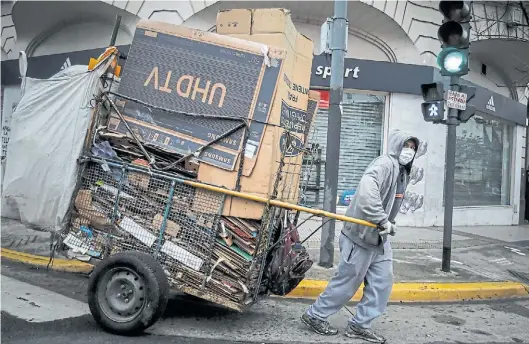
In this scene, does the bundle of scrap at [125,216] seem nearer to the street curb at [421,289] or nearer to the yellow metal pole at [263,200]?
the yellow metal pole at [263,200]

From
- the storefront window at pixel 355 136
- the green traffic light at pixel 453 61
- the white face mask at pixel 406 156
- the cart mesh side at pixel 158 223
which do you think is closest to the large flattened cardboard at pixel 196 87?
the cart mesh side at pixel 158 223

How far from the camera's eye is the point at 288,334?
432 centimetres

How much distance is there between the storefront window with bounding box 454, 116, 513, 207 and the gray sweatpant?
8.81 metres

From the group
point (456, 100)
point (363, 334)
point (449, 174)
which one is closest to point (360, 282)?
point (363, 334)

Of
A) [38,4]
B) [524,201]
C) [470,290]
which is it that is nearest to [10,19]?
[38,4]

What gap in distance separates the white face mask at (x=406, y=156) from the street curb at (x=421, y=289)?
2135 mm

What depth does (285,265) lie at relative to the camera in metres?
4.38

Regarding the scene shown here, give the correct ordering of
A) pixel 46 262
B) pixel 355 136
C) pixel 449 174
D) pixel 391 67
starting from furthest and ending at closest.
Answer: pixel 355 136 < pixel 391 67 < pixel 449 174 < pixel 46 262

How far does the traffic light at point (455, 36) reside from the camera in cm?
654

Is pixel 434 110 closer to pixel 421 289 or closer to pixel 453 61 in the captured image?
pixel 453 61

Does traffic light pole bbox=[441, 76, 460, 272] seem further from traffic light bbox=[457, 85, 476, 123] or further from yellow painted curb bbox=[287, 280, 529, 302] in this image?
yellow painted curb bbox=[287, 280, 529, 302]

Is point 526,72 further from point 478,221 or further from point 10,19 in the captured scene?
point 10,19

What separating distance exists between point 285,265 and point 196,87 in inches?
69.1

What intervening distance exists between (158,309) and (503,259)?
21.4 feet
